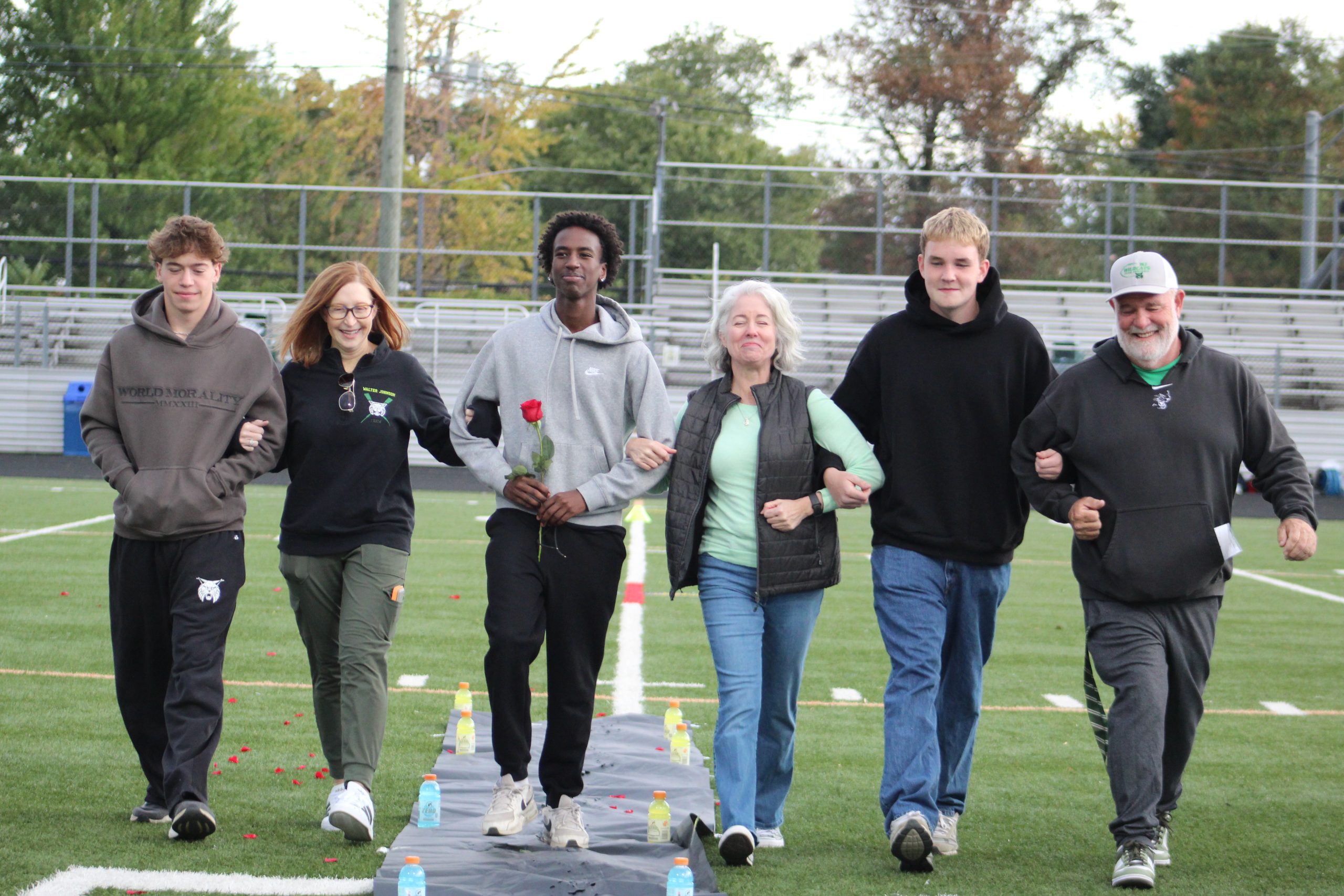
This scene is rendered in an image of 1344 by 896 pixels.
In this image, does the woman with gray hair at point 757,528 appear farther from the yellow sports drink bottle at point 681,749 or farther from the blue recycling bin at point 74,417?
the blue recycling bin at point 74,417

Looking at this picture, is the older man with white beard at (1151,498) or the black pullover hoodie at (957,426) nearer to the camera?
the older man with white beard at (1151,498)

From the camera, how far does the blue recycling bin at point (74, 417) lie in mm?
23406

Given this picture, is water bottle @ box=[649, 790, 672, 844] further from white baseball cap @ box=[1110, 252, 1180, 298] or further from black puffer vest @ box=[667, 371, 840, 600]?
white baseball cap @ box=[1110, 252, 1180, 298]

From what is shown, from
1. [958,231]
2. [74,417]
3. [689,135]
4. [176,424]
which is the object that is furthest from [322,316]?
[689,135]

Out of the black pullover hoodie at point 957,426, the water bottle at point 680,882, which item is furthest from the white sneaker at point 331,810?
the black pullover hoodie at point 957,426

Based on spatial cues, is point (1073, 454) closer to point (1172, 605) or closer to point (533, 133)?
point (1172, 605)

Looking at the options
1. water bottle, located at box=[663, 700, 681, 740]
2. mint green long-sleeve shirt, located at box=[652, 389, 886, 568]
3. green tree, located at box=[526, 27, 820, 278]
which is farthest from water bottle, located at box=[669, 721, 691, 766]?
green tree, located at box=[526, 27, 820, 278]

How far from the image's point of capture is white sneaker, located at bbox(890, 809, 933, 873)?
14.5 ft

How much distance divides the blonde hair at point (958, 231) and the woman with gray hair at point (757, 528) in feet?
1.80

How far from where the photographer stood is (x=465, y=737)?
5.88 m

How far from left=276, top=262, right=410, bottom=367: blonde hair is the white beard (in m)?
2.39

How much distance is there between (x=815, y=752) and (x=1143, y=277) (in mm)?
2584

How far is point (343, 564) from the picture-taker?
4.88m

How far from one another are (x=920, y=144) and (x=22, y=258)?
25.7 meters
